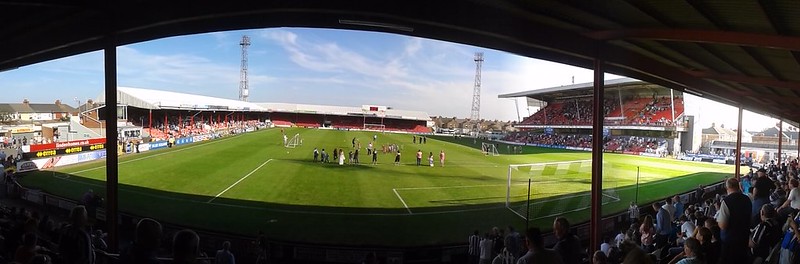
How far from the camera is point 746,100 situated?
1777 cm

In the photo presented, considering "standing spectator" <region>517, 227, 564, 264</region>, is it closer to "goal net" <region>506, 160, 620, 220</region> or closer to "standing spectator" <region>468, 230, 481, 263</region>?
"standing spectator" <region>468, 230, 481, 263</region>

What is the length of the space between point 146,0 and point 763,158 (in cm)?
5784

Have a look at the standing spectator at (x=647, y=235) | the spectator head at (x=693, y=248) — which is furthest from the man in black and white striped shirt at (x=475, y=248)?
the spectator head at (x=693, y=248)

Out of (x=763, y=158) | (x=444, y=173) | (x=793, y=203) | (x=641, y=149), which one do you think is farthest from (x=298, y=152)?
(x=763, y=158)

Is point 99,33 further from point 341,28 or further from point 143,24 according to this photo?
point 341,28

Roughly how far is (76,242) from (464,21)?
555 cm

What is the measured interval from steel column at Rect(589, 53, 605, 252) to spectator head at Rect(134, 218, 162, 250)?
7.61m

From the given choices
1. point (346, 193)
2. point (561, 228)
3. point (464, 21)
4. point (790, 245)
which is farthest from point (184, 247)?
point (346, 193)

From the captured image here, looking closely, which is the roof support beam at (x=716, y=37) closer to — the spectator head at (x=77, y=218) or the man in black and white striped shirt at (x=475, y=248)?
the man in black and white striped shirt at (x=475, y=248)

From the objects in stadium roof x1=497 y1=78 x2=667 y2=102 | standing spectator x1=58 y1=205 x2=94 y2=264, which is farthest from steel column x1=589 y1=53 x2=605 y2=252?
stadium roof x1=497 y1=78 x2=667 y2=102

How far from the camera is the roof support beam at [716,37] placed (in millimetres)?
6207

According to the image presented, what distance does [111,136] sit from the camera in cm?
666

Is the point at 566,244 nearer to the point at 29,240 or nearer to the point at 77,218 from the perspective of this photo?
the point at 77,218

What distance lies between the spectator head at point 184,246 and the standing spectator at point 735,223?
19.9 ft
